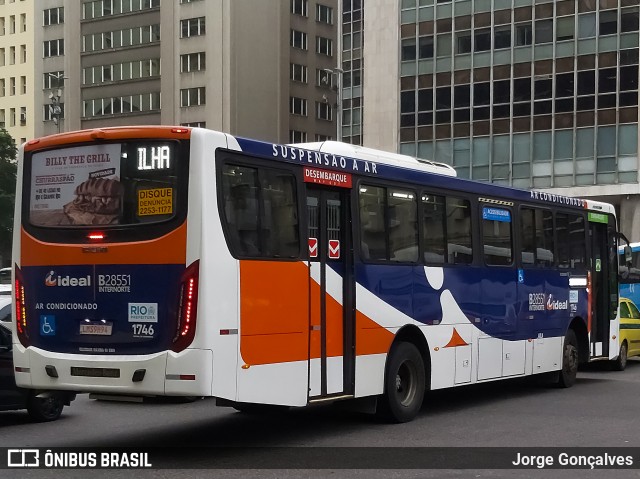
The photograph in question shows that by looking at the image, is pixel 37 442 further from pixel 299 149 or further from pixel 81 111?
pixel 81 111

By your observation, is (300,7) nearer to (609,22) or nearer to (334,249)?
(609,22)

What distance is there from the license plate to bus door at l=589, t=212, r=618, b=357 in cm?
1122

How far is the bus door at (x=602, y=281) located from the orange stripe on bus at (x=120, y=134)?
1099 cm

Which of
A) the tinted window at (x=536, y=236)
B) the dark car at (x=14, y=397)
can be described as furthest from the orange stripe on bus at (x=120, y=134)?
the tinted window at (x=536, y=236)

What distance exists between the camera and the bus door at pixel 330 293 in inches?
474

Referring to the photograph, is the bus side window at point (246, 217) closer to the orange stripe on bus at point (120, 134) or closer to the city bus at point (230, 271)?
the city bus at point (230, 271)

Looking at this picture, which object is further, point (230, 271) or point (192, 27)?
point (192, 27)

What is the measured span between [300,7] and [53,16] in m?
21.9

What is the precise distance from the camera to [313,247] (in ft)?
40.0

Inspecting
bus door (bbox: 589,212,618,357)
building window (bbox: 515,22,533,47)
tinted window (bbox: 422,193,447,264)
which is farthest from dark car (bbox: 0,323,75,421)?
building window (bbox: 515,22,533,47)

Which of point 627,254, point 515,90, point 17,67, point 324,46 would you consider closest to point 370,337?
point 627,254

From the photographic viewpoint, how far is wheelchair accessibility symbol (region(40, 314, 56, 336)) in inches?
434

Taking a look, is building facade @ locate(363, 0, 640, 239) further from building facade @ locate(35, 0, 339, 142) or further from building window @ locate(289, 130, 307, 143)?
building window @ locate(289, 130, 307, 143)

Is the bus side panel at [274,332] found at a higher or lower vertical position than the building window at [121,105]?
lower
